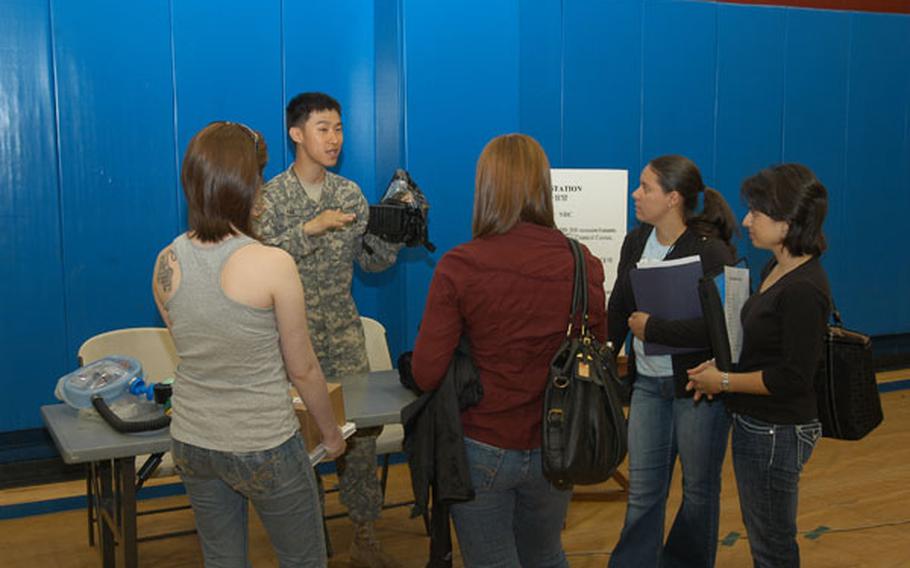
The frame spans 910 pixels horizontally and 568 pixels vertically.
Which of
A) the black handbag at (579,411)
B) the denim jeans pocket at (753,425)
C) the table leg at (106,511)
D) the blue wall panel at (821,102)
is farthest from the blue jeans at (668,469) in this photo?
the blue wall panel at (821,102)

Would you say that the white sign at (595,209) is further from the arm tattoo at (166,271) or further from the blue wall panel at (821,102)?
the arm tattoo at (166,271)

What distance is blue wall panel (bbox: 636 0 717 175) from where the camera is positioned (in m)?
5.69

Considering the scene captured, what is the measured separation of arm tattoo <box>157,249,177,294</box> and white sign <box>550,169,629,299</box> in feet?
9.06

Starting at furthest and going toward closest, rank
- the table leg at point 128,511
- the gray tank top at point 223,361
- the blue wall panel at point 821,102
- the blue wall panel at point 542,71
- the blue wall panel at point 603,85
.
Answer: the blue wall panel at point 821,102 → the blue wall panel at point 603,85 → the blue wall panel at point 542,71 → the table leg at point 128,511 → the gray tank top at point 223,361

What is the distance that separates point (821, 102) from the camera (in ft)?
20.9

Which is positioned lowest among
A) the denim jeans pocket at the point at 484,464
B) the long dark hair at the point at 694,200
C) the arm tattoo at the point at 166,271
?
the denim jeans pocket at the point at 484,464

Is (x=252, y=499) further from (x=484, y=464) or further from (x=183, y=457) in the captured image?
(x=484, y=464)

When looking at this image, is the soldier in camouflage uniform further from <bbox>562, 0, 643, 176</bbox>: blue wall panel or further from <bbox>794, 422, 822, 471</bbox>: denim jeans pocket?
<bbox>562, 0, 643, 176</bbox>: blue wall panel

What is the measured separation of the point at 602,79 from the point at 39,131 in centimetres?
318

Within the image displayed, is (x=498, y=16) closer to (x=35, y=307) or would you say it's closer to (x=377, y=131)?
(x=377, y=131)

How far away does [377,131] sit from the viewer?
4.96m

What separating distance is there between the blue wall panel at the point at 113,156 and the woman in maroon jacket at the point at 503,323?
109 inches

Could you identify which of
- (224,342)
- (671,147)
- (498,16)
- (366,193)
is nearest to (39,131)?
(366,193)

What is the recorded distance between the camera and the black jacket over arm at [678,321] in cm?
277
